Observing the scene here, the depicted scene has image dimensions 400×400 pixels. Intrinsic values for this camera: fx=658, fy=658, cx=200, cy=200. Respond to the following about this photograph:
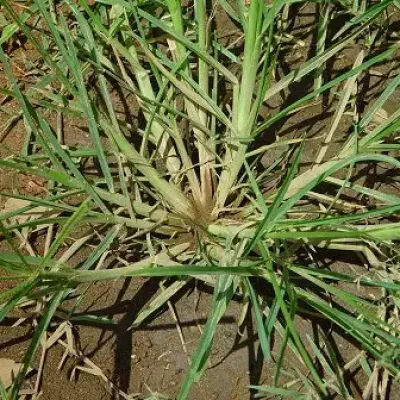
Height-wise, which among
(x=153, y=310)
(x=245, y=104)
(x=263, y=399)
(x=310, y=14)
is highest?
(x=310, y=14)

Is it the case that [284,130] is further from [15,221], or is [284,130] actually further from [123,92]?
[15,221]

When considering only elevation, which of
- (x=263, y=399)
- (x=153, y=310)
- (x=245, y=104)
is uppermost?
(x=245, y=104)

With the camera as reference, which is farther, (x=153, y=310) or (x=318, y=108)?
(x=318, y=108)

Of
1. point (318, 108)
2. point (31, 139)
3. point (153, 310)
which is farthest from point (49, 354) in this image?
point (318, 108)

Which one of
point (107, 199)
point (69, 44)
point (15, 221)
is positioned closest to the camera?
point (69, 44)

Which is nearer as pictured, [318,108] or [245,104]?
[245,104]

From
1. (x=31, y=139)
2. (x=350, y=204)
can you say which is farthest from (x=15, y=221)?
(x=350, y=204)

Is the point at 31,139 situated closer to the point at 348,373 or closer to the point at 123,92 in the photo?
the point at 123,92

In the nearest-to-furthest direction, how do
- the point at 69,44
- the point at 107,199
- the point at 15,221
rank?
the point at 69,44, the point at 107,199, the point at 15,221

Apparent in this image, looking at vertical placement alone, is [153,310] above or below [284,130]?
below
